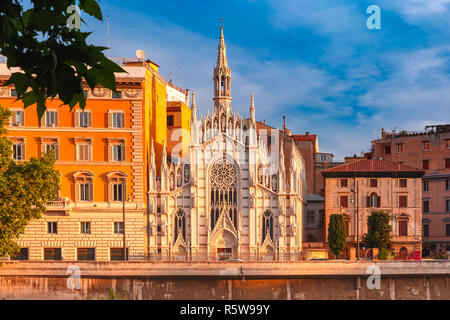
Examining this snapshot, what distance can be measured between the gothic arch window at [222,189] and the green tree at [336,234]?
27.5 ft

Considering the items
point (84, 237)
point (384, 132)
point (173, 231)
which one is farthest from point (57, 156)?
point (384, 132)

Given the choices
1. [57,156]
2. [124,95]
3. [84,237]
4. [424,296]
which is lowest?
[424,296]

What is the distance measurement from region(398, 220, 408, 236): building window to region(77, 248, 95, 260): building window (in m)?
28.1

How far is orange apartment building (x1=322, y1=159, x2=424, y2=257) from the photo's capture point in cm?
6631

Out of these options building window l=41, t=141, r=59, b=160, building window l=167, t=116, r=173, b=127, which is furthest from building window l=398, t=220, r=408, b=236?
building window l=41, t=141, r=59, b=160

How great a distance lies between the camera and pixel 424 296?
49031mm

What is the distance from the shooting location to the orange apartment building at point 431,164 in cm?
7556

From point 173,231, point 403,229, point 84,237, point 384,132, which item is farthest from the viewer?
point 384,132

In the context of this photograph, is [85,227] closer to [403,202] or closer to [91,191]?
[91,191]

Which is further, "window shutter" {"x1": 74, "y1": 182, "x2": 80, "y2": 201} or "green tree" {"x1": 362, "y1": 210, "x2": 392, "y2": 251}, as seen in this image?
"green tree" {"x1": 362, "y1": 210, "x2": 392, "y2": 251}

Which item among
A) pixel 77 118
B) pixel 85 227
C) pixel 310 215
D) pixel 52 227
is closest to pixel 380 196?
pixel 310 215

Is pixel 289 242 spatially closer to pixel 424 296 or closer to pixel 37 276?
pixel 424 296

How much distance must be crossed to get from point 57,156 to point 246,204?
50.3ft

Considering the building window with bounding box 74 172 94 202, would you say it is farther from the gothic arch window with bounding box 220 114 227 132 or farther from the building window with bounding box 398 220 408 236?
the building window with bounding box 398 220 408 236
